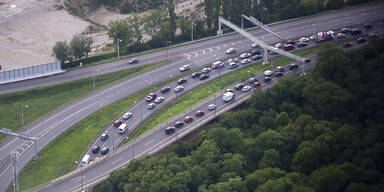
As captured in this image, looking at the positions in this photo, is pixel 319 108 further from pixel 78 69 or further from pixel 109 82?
pixel 78 69

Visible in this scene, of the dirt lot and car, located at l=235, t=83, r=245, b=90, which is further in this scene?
the dirt lot

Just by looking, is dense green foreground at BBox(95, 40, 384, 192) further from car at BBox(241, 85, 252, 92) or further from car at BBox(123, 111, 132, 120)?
car at BBox(123, 111, 132, 120)

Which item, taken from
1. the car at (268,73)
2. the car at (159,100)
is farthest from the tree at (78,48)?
the car at (268,73)

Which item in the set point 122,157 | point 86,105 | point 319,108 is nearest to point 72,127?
point 86,105

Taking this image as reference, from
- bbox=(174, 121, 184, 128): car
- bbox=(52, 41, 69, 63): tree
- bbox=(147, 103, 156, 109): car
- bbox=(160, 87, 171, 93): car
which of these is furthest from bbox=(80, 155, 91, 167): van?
bbox=(52, 41, 69, 63): tree

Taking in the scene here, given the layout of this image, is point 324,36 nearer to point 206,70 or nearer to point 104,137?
point 206,70

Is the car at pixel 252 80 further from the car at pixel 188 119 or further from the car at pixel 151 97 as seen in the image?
the car at pixel 151 97
